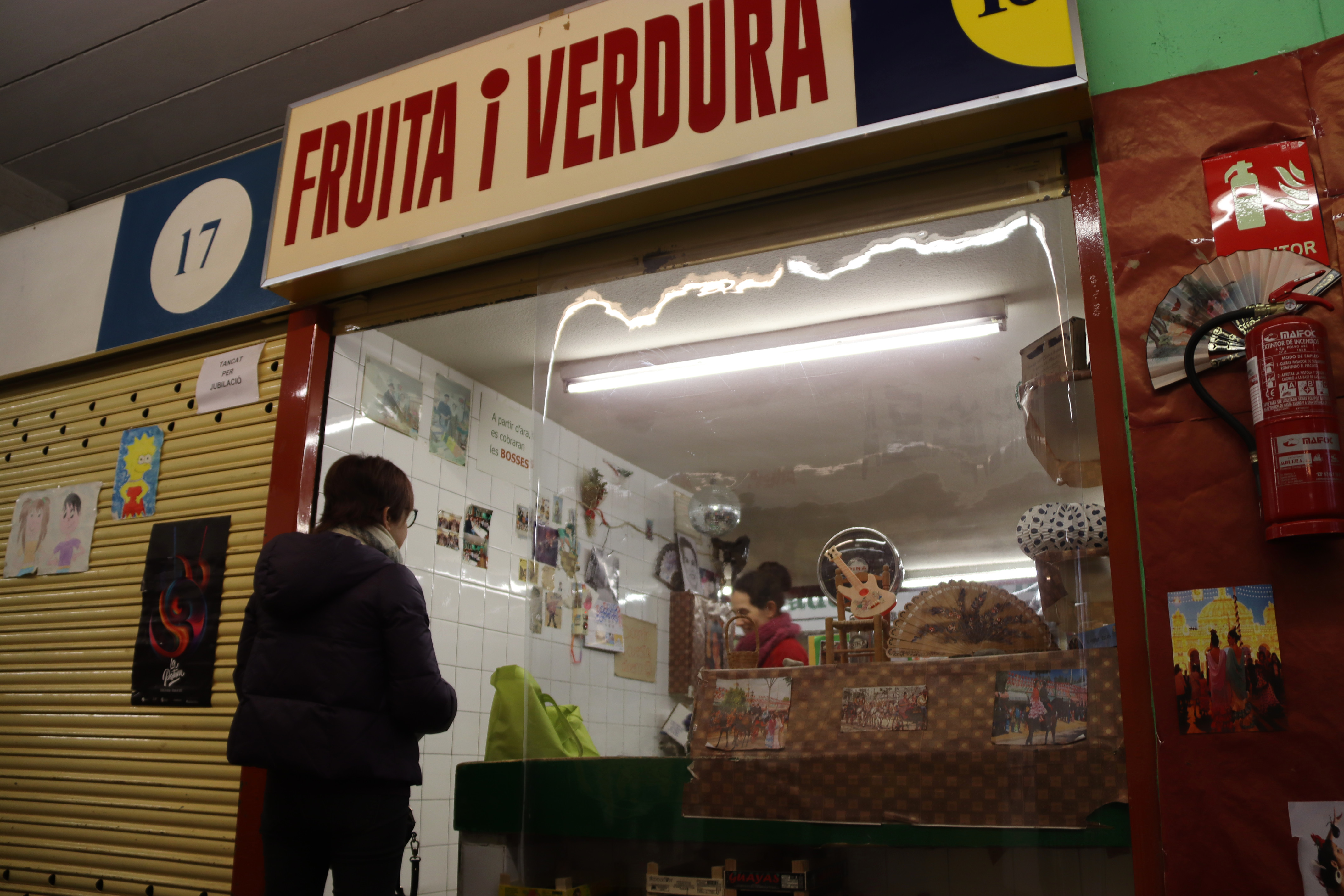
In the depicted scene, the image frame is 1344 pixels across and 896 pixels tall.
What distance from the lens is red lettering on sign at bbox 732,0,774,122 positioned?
7.22 ft

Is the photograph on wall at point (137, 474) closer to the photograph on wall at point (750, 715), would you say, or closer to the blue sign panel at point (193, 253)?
the blue sign panel at point (193, 253)

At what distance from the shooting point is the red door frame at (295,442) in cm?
265

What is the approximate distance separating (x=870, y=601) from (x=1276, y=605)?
94 cm

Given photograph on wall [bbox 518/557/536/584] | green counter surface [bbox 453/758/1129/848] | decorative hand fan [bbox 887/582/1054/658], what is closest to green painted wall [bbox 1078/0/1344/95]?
decorative hand fan [bbox 887/582/1054/658]

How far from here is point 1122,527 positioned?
1847 mm

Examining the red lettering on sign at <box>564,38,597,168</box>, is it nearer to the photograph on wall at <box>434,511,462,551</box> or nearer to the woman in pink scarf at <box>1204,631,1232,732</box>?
the woman in pink scarf at <box>1204,631,1232,732</box>

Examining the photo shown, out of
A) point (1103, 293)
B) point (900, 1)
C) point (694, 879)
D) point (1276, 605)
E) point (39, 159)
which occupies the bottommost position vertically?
point (694, 879)

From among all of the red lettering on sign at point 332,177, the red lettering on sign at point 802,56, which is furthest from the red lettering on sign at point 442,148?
the red lettering on sign at point 802,56

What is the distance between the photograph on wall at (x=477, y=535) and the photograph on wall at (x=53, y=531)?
1633 millimetres

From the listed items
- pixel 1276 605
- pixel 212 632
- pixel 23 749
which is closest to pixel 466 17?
pixel 212 632

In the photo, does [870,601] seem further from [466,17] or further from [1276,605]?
[466,17]

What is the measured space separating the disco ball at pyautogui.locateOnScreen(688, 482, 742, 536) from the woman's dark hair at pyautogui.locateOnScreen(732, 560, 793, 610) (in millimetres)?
171

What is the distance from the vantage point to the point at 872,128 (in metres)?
2.06

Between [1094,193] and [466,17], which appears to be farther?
[466,17]
